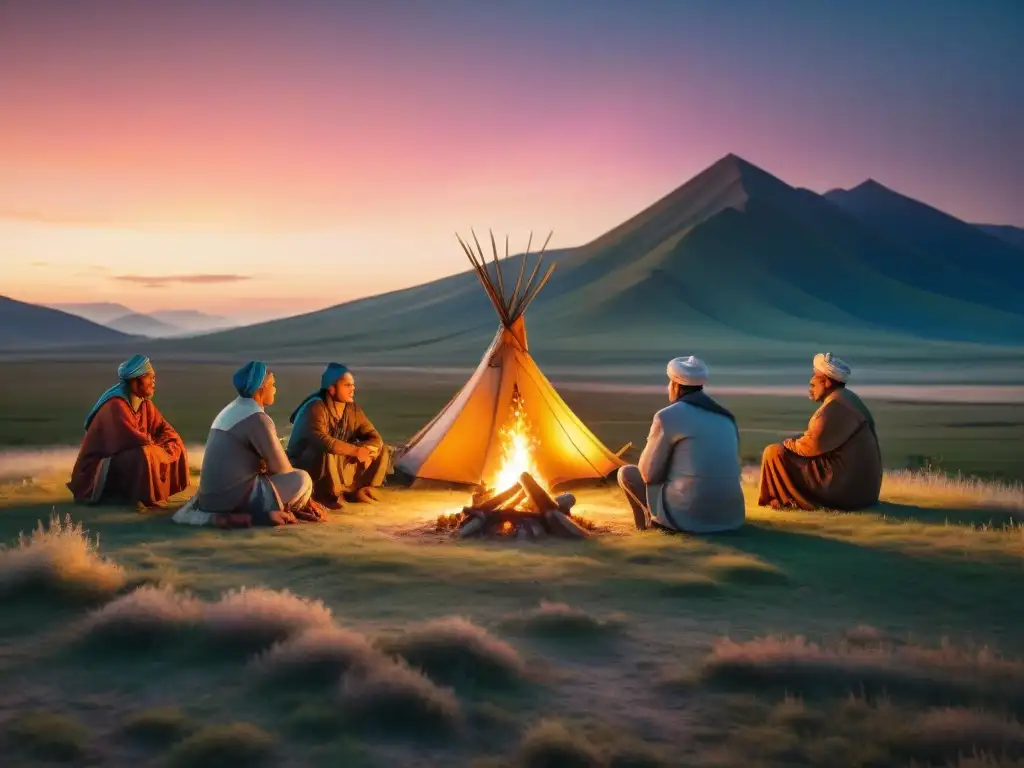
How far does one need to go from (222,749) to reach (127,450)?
5.80m

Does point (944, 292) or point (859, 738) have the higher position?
point (944, 292)

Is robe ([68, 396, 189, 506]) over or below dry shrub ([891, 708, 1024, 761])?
over

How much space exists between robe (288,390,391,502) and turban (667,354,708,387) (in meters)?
2.86

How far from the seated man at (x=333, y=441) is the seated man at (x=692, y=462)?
2.76 m

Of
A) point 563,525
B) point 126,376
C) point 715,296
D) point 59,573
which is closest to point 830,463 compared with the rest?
point 563,525

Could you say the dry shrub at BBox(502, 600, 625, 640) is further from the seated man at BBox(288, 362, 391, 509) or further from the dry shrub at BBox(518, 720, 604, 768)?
the seated man at BBox(288, 362, 391, 509)

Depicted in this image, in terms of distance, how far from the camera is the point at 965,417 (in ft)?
86.3

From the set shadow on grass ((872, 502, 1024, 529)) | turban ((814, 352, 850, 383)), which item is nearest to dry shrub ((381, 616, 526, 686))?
turban ((814, 352, 850, 383))

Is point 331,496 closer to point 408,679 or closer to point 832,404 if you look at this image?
point 832,404

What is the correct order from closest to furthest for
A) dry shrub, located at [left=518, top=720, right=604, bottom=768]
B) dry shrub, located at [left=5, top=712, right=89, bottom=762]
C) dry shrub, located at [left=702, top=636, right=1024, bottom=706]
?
dry shrub, located at [left=518, top=720, right=604, bottom=768]
dry shrub, located at [left=5, top=712, right=89, bottom=762]
dry shrub, located at [left=702, top=636, right=1024, bottom=706]

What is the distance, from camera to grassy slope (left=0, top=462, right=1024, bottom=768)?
4.18 m

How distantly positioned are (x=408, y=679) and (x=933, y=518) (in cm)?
611

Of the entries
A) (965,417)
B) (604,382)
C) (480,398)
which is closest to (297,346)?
(604,382)

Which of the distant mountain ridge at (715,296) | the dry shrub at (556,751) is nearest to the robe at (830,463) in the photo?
the dry shrub at (556,751)
